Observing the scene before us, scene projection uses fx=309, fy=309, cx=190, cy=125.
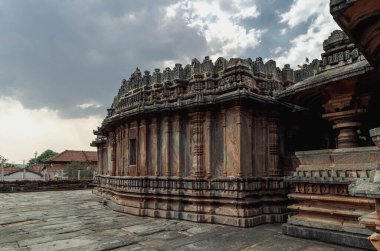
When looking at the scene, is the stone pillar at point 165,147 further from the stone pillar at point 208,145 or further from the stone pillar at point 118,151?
the stone pillar at point 118,151

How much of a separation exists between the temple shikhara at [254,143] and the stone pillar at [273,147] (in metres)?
0.03

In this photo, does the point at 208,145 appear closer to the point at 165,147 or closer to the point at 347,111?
the point at 165,147

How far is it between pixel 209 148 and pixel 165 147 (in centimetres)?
178

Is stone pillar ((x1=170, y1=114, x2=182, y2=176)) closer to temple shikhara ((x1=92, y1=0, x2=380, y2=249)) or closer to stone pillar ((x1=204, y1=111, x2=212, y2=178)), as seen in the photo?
temple shikhara ((x1=92, y1=0, x2=380, y2=249))

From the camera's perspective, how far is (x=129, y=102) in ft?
42.2

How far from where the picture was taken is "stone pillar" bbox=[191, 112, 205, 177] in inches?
399

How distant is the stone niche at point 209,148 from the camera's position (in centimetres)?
946

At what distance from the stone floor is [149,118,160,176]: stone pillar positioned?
5.83 feet

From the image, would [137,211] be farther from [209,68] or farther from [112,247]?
[209,68]

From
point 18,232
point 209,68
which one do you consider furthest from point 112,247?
point 209,68

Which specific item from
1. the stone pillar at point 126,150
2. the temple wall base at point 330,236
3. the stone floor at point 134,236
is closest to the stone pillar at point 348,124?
the temple wall base at point 330,236

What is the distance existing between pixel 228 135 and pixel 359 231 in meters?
4.51

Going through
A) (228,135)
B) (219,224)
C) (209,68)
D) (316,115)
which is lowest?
(219,224)

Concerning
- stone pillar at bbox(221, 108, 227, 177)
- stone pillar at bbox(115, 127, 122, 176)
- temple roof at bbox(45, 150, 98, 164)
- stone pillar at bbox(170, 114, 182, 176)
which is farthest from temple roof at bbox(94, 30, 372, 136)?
temple roof at bbox(45, 150, 98, 164)
